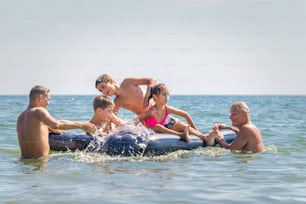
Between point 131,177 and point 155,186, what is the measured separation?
575mm

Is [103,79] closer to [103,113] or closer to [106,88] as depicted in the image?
[106,88]

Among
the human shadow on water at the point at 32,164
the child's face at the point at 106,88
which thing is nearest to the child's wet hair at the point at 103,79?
the child's face at the point at 106,88

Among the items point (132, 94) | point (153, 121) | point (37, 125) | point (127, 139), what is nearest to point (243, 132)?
point (153, 121)

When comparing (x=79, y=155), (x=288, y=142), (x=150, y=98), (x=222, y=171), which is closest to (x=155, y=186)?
(x=222, y=171)

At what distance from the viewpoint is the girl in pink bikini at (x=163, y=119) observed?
337 inches

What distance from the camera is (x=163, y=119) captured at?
877cm

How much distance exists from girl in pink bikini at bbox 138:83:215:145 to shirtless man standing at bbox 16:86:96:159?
1.47 metres

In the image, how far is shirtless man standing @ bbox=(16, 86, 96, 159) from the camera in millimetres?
7453

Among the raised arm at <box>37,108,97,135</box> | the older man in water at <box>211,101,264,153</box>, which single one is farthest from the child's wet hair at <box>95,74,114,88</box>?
the older man in water at <box>211,101,264,153</box>

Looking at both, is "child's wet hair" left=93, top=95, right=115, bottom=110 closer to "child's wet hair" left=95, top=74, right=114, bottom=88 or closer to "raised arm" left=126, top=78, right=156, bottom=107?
"child's wet hair" left=95, top=74, right=114, bottom=88

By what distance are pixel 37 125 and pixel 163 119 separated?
78.9 inches

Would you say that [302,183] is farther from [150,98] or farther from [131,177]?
[150,98]

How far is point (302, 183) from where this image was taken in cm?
630

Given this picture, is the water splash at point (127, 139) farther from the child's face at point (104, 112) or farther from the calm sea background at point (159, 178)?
the child's face at point (104, 112)
